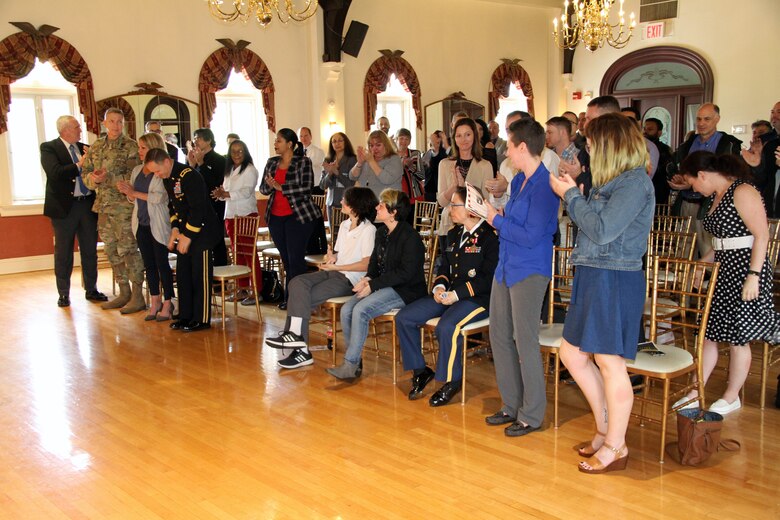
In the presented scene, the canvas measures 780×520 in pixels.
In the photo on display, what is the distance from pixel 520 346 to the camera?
3.57 m

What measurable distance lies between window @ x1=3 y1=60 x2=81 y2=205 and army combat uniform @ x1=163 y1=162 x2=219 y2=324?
4.27 metres

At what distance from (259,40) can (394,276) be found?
7.12 meters

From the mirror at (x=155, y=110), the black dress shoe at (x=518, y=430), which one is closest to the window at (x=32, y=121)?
the mirror at (x=155, y=110)

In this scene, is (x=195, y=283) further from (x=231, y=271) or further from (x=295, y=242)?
(x=295, y=242)

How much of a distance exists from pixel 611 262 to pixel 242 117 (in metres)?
8.63

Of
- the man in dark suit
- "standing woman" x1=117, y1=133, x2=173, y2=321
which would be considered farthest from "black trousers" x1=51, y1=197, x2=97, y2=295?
"standing woman" x1=117, y1=133, x2=173, y2=321

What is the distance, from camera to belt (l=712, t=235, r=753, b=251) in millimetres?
3605

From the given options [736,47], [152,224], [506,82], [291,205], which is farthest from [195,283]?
[736,47]

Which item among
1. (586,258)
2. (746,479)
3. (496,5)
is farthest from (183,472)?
(496,5)

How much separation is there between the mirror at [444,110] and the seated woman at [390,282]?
8063 millimetres

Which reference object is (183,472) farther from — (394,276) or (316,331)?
(316,331)

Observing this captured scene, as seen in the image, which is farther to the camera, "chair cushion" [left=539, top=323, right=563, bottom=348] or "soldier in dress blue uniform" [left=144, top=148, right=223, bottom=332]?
"soldier in dress blue uniform" [left=144, top=148, right=223, bottom=332]

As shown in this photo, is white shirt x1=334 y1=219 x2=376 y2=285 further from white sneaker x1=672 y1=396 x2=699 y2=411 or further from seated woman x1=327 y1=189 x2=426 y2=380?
white sneaker x1=672 y1=396 x2=699 y2=411

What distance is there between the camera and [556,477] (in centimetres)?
318
